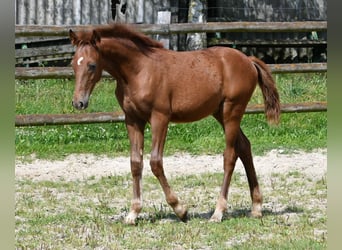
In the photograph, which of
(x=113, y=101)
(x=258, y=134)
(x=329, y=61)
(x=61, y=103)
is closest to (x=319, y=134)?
(x=258, y=134)

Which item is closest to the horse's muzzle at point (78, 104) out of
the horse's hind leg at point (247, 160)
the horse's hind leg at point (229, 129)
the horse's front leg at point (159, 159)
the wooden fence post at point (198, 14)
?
the horse's front leg at point (159, 159)

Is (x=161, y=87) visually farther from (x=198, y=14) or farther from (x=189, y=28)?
(x=198, y=14)

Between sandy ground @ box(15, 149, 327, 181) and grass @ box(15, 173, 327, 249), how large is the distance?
0.87 feet

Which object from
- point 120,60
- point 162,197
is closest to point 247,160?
point 162,197

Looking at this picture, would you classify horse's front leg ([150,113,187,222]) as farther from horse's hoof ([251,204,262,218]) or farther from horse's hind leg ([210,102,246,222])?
horse's hoof ([251,204,262,218])

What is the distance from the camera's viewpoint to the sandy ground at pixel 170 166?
23.9 feet

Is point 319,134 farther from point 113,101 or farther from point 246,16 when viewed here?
point 246,16

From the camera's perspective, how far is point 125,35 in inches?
202

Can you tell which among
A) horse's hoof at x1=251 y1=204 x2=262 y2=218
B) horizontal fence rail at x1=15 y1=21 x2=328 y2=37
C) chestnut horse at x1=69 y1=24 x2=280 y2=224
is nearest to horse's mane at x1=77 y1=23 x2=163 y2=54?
chestnut horse at x1=69 y1=24 x2=280 y2=224

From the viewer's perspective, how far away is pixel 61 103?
9.86 meters

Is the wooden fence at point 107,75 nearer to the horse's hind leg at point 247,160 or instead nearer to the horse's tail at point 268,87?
the horse's tail at point 268,87

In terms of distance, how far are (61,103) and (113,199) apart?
13.3 feet

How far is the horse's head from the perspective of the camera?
471 centimetres

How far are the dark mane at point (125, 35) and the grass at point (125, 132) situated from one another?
3.18 meters
